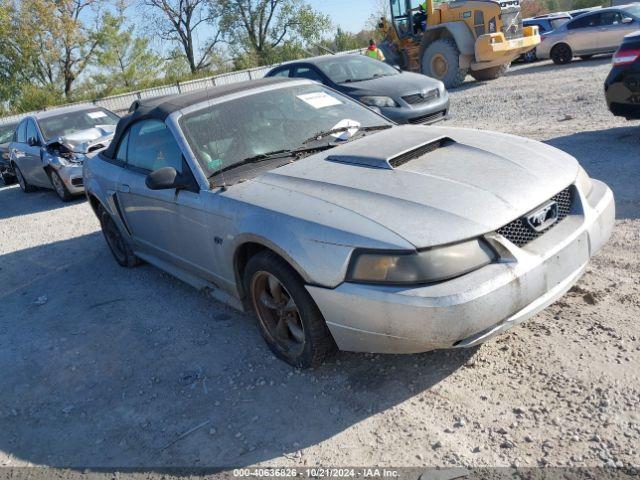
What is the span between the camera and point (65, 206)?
931 cm

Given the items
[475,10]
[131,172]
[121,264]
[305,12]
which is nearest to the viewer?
[131,172]

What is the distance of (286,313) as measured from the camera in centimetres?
321

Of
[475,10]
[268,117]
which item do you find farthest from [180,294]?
[475,10]

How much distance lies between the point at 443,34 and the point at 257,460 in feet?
49.1

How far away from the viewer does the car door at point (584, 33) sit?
15.5m

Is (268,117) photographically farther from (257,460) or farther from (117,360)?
(257,460)

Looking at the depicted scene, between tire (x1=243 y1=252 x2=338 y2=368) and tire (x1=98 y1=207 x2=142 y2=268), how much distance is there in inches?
93.7

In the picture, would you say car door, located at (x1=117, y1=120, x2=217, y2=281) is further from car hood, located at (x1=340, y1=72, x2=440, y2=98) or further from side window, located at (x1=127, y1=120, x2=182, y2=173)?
car hood, located at (x1=340, y1=72, x2=440, y2=98)

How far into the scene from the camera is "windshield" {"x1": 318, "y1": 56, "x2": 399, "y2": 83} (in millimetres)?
10438

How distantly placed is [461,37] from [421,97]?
6.17 meters

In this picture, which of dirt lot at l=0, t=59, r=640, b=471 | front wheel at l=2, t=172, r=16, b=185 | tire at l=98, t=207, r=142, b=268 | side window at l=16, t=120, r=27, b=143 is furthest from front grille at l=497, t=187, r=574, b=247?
front wheel at l=2, t=172, r=16, b=185

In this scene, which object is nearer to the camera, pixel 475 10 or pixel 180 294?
pixel 180 294

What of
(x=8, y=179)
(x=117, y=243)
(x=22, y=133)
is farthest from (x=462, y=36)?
(x=8, y=179)

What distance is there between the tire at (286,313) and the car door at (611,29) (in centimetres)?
1562
